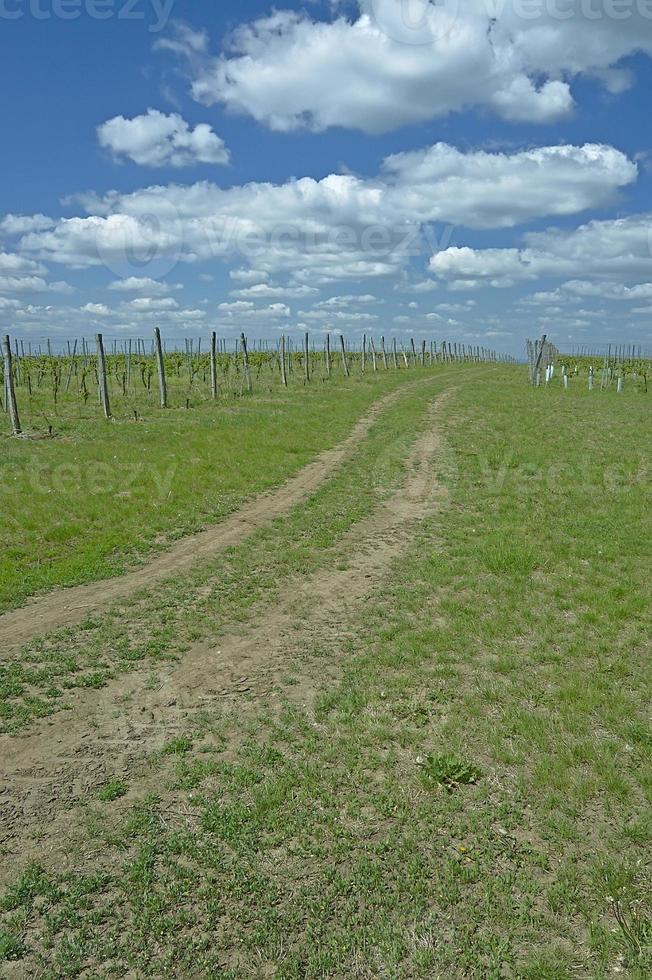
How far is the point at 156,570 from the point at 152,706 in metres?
3.51

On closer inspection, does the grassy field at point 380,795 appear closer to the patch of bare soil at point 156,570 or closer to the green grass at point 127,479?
the patch of bare soil at point 156,570

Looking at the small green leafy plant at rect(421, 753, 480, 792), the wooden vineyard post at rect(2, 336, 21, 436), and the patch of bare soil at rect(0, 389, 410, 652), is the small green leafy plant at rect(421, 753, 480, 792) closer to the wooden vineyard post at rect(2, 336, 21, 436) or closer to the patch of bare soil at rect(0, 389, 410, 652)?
the patch of bare soil at rect(0, 389, 410, 652)

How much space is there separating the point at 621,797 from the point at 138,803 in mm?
3219

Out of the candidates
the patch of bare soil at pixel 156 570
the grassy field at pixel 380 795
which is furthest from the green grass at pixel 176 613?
the patch of bare soil at pixel 156 570

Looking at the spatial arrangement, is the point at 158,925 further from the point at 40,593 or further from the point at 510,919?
the point at 40,593

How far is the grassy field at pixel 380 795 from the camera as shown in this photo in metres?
3.26

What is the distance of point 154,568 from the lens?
888 cm

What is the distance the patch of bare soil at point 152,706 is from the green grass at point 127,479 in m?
2.76

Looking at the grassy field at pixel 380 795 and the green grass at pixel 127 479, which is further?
the green grass at pixel 127 479

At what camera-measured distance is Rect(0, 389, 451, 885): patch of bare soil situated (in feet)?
13.7

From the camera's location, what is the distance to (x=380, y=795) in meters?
4.31

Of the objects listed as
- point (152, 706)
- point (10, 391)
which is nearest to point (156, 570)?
point (152, 706)

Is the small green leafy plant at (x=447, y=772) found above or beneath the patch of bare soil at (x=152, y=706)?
beneath

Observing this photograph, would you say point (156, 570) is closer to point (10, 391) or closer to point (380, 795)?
point (380, 795)
